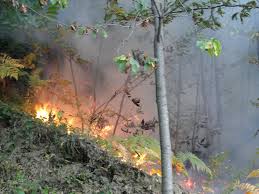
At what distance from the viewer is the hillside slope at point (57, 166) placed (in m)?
2.88

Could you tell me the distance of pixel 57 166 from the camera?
125 inches

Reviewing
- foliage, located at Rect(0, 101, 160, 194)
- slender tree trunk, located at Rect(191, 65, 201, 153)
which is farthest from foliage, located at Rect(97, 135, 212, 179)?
slender tree trunk, located at Rect(191, 65, 201, 153)

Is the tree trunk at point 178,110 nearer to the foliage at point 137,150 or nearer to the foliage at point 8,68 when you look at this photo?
the foliage at point 137,150

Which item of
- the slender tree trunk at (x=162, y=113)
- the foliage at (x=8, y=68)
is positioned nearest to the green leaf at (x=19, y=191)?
the slender tree trunk at (x=162, y=113)

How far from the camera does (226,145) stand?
270 inches

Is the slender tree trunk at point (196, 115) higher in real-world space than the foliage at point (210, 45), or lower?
higher

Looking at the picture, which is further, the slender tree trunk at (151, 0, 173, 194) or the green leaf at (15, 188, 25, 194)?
the green leaf at (15, 188, 25, 194)

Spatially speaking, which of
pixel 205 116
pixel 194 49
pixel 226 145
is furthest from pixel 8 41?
pixel 226 145

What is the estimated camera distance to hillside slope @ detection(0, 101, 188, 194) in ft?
9.46

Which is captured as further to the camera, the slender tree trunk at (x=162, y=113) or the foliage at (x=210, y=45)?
the slender tree trunk at (x=162, y=113)

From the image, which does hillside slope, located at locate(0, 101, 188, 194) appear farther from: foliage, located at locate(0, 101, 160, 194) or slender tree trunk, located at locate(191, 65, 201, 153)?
slender tree trunk, located at locate(191, 65, 201, 153)

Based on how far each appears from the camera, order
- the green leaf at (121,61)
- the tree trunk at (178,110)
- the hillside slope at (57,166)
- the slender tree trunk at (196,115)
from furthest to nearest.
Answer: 1. the slender tree trunk at (196,115)
2. the tree trunk at (178,110)
3. the hillside slope at (57,166)
4. the green leaf at (121,61)

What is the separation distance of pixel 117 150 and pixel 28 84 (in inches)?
73.8

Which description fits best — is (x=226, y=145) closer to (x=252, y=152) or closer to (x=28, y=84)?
(x=252, y=152)
